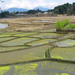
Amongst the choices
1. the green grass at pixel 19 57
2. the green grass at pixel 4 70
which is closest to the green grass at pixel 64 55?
the green grass at pixel 19 57

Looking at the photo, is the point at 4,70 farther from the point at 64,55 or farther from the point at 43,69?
the point at 64,55

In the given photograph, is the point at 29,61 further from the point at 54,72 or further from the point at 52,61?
the point at 54,72

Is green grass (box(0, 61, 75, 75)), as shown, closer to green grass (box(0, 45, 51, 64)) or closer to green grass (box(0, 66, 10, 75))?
green grass (box(0, 66, 10, 75))

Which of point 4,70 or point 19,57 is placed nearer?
point 4,70

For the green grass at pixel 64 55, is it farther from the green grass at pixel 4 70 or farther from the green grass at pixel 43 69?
the green grass at pixel 4 70

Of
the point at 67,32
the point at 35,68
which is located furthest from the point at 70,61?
the point at 67,32

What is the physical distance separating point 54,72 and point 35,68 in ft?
2.68

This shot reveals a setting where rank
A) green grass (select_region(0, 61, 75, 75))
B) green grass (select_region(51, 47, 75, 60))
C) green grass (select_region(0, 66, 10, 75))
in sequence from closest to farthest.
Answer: green grass (select_region(0, 61, 75, 75)) < green grass (select_region(0, 66, 10, 75)) < green grass (select_region(51, 47, 75, 60))

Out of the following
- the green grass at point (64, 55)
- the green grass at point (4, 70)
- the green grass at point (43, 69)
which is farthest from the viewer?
the green grass at point (64, 55)

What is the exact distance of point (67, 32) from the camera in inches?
583

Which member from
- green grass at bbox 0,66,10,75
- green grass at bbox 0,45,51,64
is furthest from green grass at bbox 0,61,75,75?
green grass at bbox 0,45,51,64

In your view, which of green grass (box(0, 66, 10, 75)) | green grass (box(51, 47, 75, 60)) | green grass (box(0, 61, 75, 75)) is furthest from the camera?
green grass (box(51, 47, 75, 60))

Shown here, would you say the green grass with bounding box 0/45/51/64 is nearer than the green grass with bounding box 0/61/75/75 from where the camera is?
No

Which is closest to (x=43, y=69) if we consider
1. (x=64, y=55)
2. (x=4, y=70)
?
(x=4, y=70)
